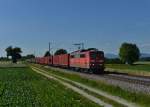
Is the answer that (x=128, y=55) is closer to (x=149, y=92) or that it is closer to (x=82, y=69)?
(x=82, y=69)

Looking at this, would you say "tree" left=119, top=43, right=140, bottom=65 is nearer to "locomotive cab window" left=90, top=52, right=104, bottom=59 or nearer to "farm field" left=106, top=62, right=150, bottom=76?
"farm field" left=106, top=62, right=150, bottom=76

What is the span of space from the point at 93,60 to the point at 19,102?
40.0 m

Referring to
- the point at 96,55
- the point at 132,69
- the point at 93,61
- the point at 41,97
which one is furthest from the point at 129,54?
the point at 41,97

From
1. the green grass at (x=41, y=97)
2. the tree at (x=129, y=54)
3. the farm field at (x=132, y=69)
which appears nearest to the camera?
the green grass at (x=41, y=97)

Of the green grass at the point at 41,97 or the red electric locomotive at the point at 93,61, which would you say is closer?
the green grass at the point at 41,97

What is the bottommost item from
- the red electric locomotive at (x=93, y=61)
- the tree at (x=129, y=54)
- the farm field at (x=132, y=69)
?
the farm field at (x=132, y=69)

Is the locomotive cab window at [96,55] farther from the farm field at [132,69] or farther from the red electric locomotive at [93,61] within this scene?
the farm field at [132,69]

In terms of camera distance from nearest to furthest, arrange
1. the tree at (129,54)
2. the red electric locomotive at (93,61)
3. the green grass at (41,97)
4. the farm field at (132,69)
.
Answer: the green grass at (41,97) → the red electric locomotive at (93,61) → the farm field at (132,69) → the tree at (129,54)

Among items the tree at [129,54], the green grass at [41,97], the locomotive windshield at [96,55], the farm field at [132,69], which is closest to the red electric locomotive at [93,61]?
the locomotive windshield at [96,55]

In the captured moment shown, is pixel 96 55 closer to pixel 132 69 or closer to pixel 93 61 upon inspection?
pixel 93 61

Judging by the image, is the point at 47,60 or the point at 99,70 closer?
the point at 99,70

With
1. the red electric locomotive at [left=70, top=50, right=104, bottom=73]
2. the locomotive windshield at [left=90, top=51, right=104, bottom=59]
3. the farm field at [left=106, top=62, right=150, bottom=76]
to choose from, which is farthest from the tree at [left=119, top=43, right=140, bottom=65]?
the locomotive windshield at [left=90, top=51, right=104, bottom=59]

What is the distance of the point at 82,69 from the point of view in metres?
74.9

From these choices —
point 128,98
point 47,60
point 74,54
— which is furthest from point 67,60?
point 128,98
